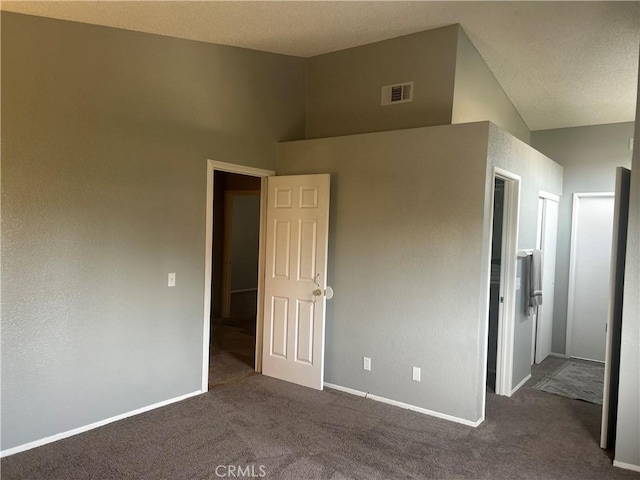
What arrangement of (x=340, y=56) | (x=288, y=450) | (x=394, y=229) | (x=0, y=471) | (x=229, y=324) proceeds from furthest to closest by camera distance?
(x=229, y=324), (x=340, y=56), (x=394, y=229), (x=288, y=450), (x=0, y=471)

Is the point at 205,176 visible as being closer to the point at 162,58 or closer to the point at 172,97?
the point at 172,97

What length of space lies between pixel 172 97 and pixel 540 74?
339 cm

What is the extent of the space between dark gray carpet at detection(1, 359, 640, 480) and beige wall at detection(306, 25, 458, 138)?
8.23ft

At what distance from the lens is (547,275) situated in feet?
17.3

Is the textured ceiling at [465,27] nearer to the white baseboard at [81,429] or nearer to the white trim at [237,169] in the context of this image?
the white trim at [237,169]

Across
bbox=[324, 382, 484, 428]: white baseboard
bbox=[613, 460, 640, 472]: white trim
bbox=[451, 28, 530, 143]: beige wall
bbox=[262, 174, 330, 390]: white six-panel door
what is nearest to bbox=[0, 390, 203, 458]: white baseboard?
bbox=[262, 174, 330, 390]: white six-panel door

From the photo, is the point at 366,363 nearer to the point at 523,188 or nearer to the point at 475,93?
the point at 523,188

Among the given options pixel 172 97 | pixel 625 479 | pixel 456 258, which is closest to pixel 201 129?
pixel 172 97

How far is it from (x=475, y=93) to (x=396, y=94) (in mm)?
735

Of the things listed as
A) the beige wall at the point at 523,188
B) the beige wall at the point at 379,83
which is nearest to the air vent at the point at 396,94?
the beige wall at the point at 379,83

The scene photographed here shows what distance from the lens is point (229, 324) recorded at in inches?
260

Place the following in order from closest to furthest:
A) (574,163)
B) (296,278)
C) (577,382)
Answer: (296,278) < (577,382) < (574,163)

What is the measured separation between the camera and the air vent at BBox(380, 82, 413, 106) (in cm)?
402

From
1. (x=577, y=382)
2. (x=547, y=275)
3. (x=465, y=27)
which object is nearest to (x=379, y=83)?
(x=465, y=27)
